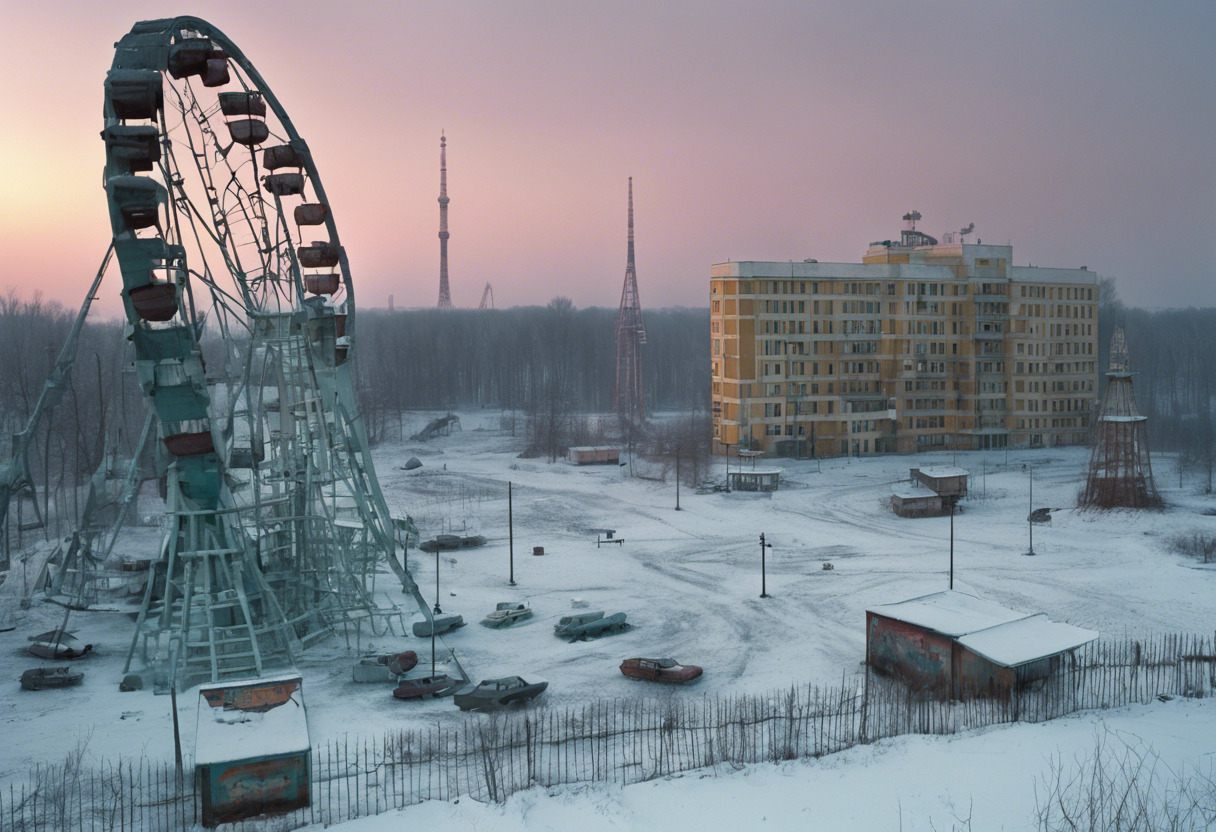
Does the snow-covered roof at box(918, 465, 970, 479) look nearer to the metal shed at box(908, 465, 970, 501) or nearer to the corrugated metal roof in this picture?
the metal shed at box(908, 465, 970, 501)

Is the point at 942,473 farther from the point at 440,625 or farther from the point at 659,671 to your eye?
the point at 440,625

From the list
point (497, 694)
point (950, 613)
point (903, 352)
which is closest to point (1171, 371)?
point (903, 352)

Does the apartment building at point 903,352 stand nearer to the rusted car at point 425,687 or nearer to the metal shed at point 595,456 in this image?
Result: the metal shed at point 595,456

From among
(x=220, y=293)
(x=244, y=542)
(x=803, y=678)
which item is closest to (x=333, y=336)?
(x=220, y=293)

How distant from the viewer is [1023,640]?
947 inches

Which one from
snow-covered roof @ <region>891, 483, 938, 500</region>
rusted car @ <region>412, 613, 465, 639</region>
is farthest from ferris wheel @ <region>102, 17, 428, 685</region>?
snow-covered roof @ <region>891, 483, 938, 500</region>

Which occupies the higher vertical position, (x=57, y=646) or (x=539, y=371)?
(x=539, y=371)

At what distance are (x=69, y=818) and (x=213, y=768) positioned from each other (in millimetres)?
2574

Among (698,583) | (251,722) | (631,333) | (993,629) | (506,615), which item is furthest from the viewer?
(631,333)

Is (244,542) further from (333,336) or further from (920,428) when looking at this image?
(920,428)

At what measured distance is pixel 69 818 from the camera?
53.6 ft

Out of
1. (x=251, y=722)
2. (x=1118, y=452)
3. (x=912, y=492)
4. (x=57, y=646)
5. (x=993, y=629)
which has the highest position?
(x=1118, y=452)

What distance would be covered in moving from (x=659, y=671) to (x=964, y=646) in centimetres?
738

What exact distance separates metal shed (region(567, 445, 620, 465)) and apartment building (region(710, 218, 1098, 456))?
23.9 feet
